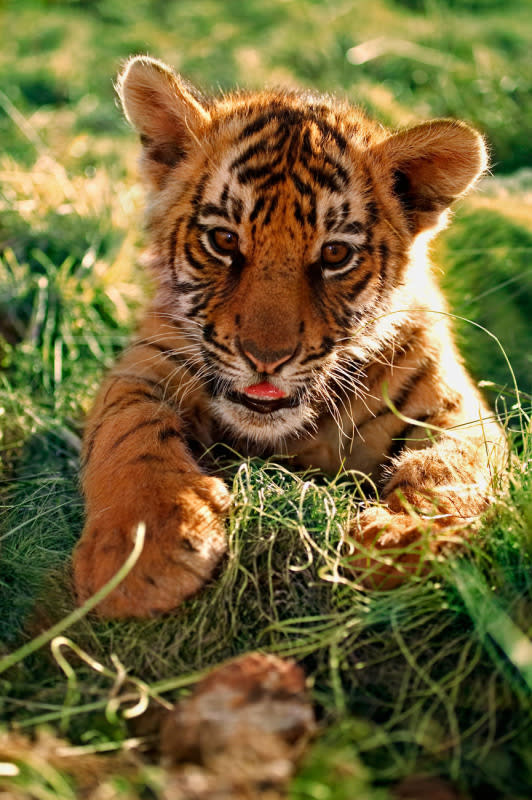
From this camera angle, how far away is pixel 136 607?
205cm

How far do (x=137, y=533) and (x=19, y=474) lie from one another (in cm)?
113

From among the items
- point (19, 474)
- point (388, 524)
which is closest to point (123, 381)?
point (19, 474)

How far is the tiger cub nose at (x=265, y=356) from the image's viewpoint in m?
2.41

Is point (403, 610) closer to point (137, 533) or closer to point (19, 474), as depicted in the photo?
point (137, 533)

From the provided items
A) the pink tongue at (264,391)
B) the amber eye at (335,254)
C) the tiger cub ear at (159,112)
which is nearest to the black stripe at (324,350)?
the pink tongue at (264,391)

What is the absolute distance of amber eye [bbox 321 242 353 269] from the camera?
2.62 meters

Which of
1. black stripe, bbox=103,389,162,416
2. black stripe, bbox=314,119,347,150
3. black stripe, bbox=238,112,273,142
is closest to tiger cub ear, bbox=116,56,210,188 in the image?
black stripe, bbox=238,112,273,142

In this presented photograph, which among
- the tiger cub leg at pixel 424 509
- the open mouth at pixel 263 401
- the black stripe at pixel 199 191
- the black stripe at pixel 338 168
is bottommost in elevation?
the tiger cub leg at pixel 424 509

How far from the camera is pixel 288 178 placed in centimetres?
262

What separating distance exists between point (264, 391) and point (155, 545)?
678 mm

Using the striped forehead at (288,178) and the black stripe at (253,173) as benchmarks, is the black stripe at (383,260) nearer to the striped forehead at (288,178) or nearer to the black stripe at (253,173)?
the striped forehead at (288,178)

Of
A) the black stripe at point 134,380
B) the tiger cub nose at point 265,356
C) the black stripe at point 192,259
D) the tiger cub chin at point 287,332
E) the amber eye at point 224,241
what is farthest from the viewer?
the black stripe at point 134,380

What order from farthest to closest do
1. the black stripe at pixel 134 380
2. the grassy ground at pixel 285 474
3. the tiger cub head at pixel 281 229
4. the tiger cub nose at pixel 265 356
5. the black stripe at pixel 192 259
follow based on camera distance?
1. the black stripe at pixel 134 380
2. the black stripe at pixel 192 259
3. the tiger cub head at pixel 281 229
4. the tiger cub nose at pixel 265 356
5. the grassy ground at pixel 285 474

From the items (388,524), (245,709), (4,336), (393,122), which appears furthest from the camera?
(393,122)
